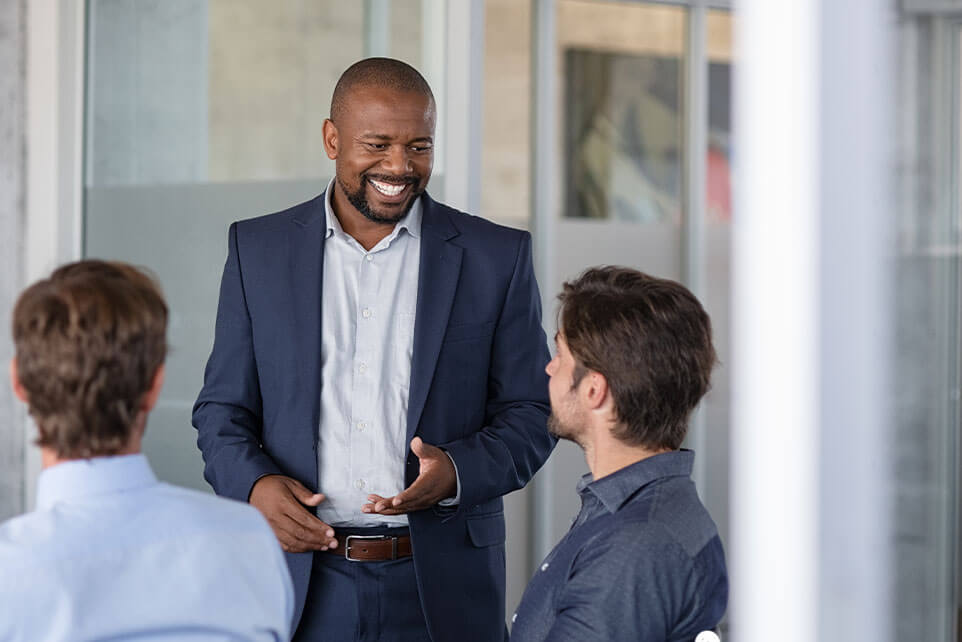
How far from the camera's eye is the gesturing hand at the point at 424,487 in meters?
2.32

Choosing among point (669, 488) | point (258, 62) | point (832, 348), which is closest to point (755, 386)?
point (832, 348)

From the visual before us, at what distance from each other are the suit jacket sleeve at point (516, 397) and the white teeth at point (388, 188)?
0.33m

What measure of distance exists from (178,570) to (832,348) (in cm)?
77

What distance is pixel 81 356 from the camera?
4.69ft

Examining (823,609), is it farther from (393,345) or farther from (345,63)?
(345,63)

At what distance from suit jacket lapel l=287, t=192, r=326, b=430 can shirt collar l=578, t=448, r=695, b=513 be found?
0.83 meters

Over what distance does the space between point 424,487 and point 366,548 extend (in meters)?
0.19

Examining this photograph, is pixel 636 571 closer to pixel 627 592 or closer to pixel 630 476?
pixel 627 592

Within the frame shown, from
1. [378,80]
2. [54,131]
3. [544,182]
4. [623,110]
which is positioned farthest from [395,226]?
[623,110]

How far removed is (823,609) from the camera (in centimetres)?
133

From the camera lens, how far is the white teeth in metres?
2.54

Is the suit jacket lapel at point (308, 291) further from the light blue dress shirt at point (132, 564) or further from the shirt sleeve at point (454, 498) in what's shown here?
the light blue dress shirt at point (132, 564)

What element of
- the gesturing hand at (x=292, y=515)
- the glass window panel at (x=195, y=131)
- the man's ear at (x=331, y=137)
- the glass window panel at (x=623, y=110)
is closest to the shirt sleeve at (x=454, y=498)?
the gesturing hand at (x=292, y=515)

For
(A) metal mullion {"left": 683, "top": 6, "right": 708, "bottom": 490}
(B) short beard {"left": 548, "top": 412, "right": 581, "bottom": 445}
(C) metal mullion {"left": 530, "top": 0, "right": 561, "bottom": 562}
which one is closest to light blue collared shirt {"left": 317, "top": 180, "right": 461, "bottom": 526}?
(B) short beard {"left": 548, "top": 412, "right": 581, "bottom": 445}
